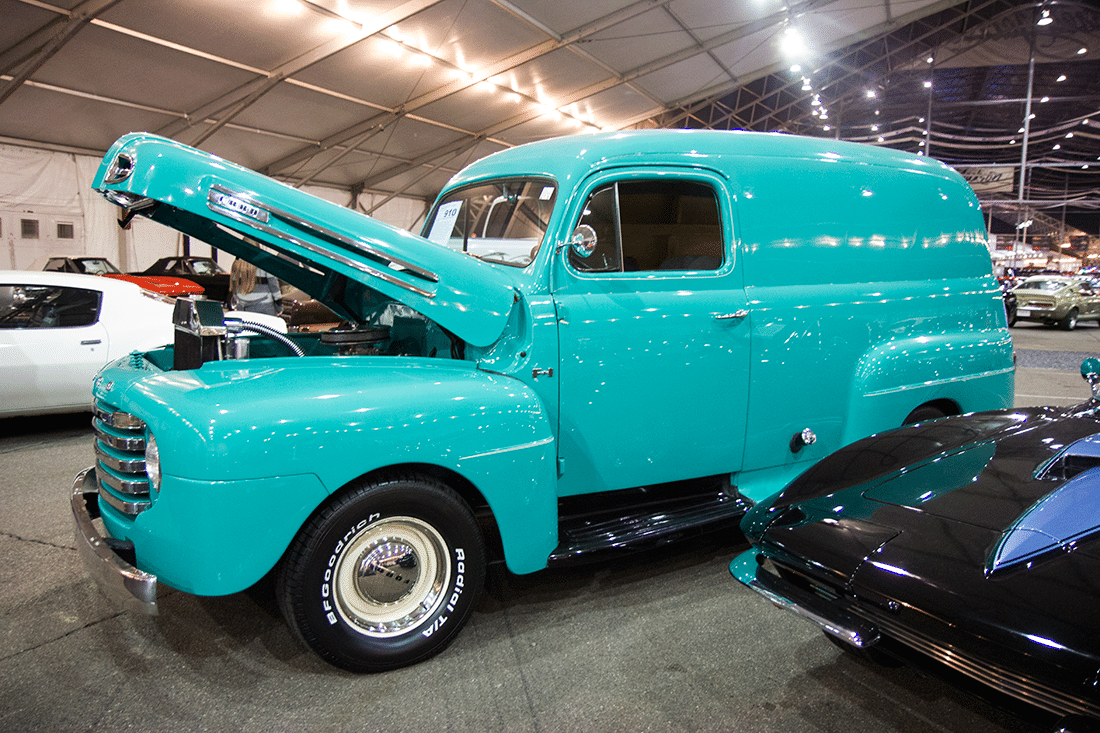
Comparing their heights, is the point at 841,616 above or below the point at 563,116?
below

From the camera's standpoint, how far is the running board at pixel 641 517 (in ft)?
9.85

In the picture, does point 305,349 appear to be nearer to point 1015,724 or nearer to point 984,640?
point 984,640

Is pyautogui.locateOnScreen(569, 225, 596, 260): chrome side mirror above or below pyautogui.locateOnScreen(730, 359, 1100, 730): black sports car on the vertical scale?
above

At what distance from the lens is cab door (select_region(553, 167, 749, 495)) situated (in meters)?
3.10

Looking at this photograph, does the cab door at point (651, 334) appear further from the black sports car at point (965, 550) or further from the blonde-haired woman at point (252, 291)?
the blonde-haired woman at point (252, 291)

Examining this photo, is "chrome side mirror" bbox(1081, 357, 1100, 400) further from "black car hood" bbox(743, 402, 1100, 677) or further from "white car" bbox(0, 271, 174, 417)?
"white car" bbox(0, 271, 174, 417)

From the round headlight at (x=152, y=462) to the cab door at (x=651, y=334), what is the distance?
1.60 m

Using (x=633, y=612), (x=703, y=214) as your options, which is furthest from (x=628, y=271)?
(x=633, y=612)

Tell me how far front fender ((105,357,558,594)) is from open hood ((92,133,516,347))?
0.92 feet

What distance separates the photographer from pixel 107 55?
13383 mm

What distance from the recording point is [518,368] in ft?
9.71

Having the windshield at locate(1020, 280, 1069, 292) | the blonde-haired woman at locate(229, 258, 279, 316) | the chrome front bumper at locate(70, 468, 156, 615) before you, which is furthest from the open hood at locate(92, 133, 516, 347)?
the windshield at locate(1020, 280, 1069, 292)

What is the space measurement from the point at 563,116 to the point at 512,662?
2211 centimetres

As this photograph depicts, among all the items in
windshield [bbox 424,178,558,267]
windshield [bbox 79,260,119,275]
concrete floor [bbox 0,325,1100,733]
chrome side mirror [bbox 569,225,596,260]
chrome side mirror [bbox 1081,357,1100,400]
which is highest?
windshield [bbox 79,260,119,275]
